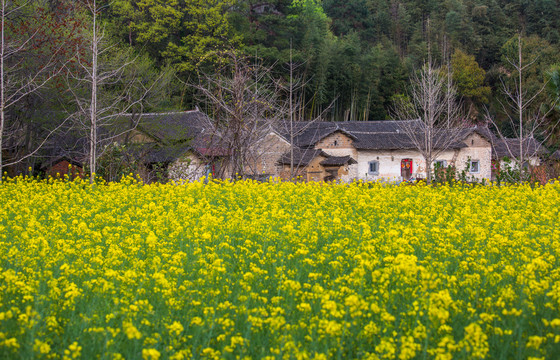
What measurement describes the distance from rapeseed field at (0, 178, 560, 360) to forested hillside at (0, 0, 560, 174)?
13.4 meters

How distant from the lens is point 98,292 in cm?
432

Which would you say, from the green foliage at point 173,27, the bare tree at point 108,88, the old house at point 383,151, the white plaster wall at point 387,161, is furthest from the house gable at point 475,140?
the bare tree at point 108,88

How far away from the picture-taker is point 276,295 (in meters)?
4.59

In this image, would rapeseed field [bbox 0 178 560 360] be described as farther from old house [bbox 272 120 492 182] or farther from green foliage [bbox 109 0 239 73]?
green foliage [bbox 109 0 239 73]

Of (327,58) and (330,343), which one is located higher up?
(327,58)

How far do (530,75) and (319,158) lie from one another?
26414mm

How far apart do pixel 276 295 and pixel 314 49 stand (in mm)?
42093

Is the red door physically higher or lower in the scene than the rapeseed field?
higher

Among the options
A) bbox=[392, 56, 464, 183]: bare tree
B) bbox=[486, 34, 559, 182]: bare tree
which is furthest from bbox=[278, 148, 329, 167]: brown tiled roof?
bbox=[486, 34, 559, 182]: bare tree

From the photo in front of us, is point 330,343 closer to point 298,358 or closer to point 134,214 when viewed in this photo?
point 298,358

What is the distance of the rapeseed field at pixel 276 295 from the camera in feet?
11.4

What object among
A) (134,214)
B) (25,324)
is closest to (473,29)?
(134,214)

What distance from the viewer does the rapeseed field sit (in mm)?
3484

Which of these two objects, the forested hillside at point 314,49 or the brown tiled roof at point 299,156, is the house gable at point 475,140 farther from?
the brown tiled roof at point 299,156
